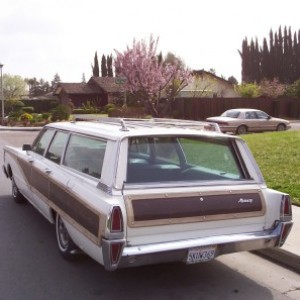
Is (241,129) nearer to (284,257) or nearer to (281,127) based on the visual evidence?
(281,127)

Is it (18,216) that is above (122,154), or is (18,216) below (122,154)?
below

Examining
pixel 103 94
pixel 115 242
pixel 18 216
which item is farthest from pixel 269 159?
Answer: pixel 103 94

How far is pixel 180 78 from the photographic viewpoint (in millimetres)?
39031

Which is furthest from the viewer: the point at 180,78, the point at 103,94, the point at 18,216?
the point at 103,94

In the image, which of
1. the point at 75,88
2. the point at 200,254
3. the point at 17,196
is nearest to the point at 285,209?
the point at 200,254

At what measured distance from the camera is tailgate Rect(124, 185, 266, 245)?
3871 mm

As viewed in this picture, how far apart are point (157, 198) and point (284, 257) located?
1887 mm

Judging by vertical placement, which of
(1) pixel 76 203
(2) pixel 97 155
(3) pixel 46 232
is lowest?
(3) pixel 46 232

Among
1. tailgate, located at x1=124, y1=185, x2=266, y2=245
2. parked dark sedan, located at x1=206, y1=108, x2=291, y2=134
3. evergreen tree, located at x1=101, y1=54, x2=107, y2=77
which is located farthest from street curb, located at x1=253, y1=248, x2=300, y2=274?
evergreen tree, located at x1=101, y1=54, x2=107, y2=77

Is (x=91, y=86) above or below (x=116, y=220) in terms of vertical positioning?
above

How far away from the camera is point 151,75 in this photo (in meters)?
36.8

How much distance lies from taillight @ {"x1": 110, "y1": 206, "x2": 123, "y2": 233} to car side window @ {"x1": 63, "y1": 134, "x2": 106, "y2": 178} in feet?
2.11

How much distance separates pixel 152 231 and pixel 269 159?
7.33 meters

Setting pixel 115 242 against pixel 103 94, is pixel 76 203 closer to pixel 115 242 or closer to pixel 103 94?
pixel 115 242
